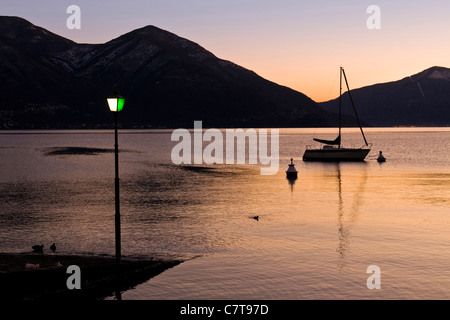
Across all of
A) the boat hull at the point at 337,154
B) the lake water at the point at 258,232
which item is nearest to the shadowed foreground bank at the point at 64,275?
the lake water at the point at 258,232

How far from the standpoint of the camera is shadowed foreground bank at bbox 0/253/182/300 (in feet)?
52.5

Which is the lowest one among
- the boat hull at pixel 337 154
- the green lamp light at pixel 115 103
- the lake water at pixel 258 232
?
the lake water at pixel 258 232

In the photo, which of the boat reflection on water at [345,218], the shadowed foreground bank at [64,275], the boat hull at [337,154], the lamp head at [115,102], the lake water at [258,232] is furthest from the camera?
the boat hull at [337,154]

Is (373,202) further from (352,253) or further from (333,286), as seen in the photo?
(333,286)

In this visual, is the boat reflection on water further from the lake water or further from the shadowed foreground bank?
the shadowed foreground bank

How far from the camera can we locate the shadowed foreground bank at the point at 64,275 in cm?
1599

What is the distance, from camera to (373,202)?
4234 cm

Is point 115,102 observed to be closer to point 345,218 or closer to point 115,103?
point 115,103

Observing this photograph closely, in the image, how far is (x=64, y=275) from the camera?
17.3 m

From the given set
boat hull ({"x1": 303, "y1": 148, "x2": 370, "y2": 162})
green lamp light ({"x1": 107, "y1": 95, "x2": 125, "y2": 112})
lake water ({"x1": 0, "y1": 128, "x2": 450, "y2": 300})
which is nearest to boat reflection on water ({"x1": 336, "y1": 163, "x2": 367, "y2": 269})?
lake water ({"x1": 0, "y1": 128, "x2": 450, "y2": 300})

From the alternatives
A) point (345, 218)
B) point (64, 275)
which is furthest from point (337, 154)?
point (64, 275)

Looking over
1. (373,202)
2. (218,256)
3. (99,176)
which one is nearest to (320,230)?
(218,256)

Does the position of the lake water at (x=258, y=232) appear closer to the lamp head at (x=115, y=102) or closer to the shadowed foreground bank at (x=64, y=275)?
the shadowed foreground bank at (x=64, y=275)
